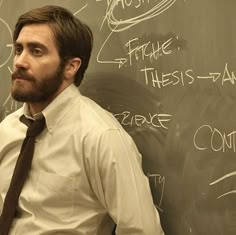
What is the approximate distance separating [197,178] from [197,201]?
0.23 feet

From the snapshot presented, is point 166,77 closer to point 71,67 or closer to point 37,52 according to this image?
point 71,67

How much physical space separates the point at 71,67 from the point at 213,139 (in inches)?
21.8

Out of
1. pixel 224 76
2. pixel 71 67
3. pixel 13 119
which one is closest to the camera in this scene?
pixel 224 76

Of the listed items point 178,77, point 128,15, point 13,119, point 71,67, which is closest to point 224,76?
point 178,77

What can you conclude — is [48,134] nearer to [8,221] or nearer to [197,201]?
[8,221]

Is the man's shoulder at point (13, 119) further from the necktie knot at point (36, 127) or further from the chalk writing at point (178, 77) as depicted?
the chalk writing at point (178, 77)

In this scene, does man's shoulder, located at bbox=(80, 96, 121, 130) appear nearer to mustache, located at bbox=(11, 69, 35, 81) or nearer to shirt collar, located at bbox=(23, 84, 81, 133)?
shirt collar, located at bbox=(23, 84, 81, 133)

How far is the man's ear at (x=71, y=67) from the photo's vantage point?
4.81 feet

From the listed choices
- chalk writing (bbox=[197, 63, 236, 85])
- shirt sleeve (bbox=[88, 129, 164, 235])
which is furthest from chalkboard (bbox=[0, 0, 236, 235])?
shirt sleeve (bbox=[88, 129, 164, 235])

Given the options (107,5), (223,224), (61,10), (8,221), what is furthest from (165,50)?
(8,221)

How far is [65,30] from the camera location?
1442 mm

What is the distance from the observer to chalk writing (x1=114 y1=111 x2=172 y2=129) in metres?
1.36

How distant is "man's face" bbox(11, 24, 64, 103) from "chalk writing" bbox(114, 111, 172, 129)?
0.83 feet

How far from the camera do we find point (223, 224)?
1.26 meters
